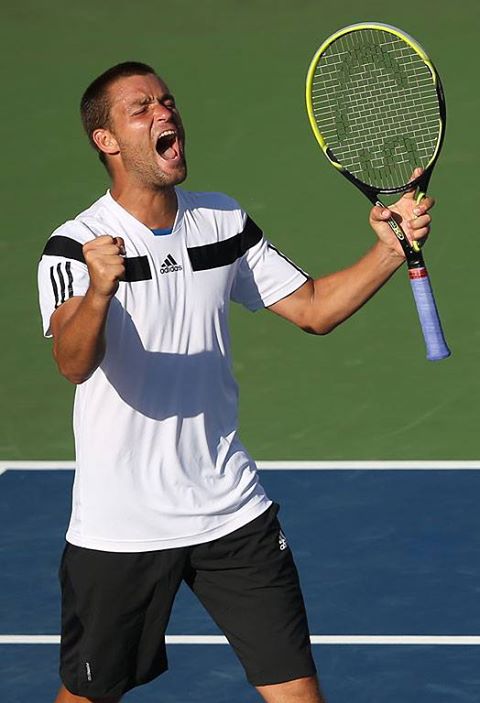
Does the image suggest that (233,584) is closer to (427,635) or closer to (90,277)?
(90,277)

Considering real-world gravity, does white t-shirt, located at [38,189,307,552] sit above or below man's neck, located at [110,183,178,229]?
below

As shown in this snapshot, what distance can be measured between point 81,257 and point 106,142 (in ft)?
1.30

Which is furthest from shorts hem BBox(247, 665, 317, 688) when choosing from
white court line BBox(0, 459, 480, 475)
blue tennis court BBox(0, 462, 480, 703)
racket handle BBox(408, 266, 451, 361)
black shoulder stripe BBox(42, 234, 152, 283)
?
white court line BBox(0, 459, 480, 475)

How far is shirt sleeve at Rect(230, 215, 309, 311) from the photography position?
5.05 metres

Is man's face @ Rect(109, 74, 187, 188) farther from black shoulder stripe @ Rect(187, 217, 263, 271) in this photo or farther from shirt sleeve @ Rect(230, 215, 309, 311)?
shirt sleeve @ Rect(230, 215, 309, 311)

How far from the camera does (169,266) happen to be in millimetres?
4695

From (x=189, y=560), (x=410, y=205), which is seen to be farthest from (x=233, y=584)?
(x=410, y=205)

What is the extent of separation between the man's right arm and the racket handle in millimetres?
978

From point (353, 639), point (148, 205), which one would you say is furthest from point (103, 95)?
point (353, 639)

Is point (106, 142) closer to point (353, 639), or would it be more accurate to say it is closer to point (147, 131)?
point (147, 131)

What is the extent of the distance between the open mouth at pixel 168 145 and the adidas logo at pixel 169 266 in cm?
29

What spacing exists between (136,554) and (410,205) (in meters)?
1.31

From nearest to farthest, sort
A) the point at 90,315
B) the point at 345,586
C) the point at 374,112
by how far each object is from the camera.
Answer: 1. the point at 90,315
2. the point at 345,586
3. the point at 374,112

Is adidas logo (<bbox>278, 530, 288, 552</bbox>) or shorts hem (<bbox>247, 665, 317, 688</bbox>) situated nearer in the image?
shorts hem (<bbox>247, 665, 317, 688</bbox>)
